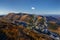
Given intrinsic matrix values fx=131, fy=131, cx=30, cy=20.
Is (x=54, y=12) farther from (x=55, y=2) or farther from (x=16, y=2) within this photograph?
(x=16, y=2)

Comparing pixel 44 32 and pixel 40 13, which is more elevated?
pixel 40 13

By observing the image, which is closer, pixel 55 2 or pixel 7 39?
pixel 7 39

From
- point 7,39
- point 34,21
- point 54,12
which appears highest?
point 54,12

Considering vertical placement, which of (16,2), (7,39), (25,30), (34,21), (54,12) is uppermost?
(16,2)

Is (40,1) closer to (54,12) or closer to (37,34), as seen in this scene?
(54,12)

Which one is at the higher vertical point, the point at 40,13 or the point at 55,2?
the point at 55,2

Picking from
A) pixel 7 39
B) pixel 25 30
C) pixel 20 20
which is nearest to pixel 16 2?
pixel 20 20

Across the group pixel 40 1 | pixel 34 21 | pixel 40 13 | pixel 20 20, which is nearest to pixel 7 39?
pixel 20 20

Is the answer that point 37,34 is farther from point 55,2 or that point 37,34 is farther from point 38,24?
point 55,2

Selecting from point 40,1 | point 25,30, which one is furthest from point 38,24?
point 40,1
